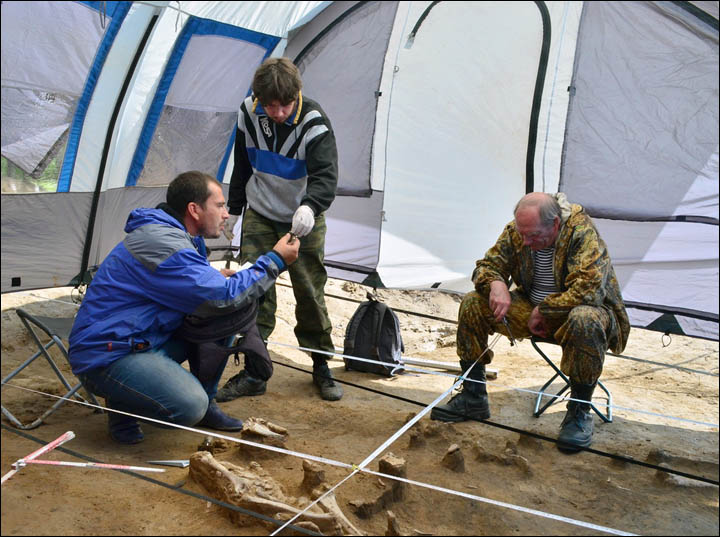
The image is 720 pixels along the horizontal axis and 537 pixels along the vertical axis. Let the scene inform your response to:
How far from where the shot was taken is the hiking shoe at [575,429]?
343cm

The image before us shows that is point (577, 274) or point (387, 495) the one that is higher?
point (577, 274)

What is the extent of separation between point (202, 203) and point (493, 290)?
152cm

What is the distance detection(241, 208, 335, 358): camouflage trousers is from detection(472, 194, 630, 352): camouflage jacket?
91 centimetres

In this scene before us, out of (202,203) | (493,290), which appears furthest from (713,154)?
(202,203)

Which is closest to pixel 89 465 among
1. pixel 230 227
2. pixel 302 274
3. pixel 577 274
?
pixel 302 274

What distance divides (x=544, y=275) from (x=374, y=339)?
1.39 m

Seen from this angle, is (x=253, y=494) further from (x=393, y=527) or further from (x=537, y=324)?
(x=537, y=324)

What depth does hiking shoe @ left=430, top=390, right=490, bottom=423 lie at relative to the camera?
379 centimetres

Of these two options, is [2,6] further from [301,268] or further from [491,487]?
[491,487]

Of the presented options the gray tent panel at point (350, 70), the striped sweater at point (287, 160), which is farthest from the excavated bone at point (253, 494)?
the gray tent panel at point (350, 70)

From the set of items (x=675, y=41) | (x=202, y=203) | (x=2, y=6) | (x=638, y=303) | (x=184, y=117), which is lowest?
(x=638, y=303)

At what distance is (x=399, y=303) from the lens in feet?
21.1

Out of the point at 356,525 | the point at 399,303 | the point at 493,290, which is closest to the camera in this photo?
the point at 356,525

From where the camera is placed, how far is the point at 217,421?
3465mm
